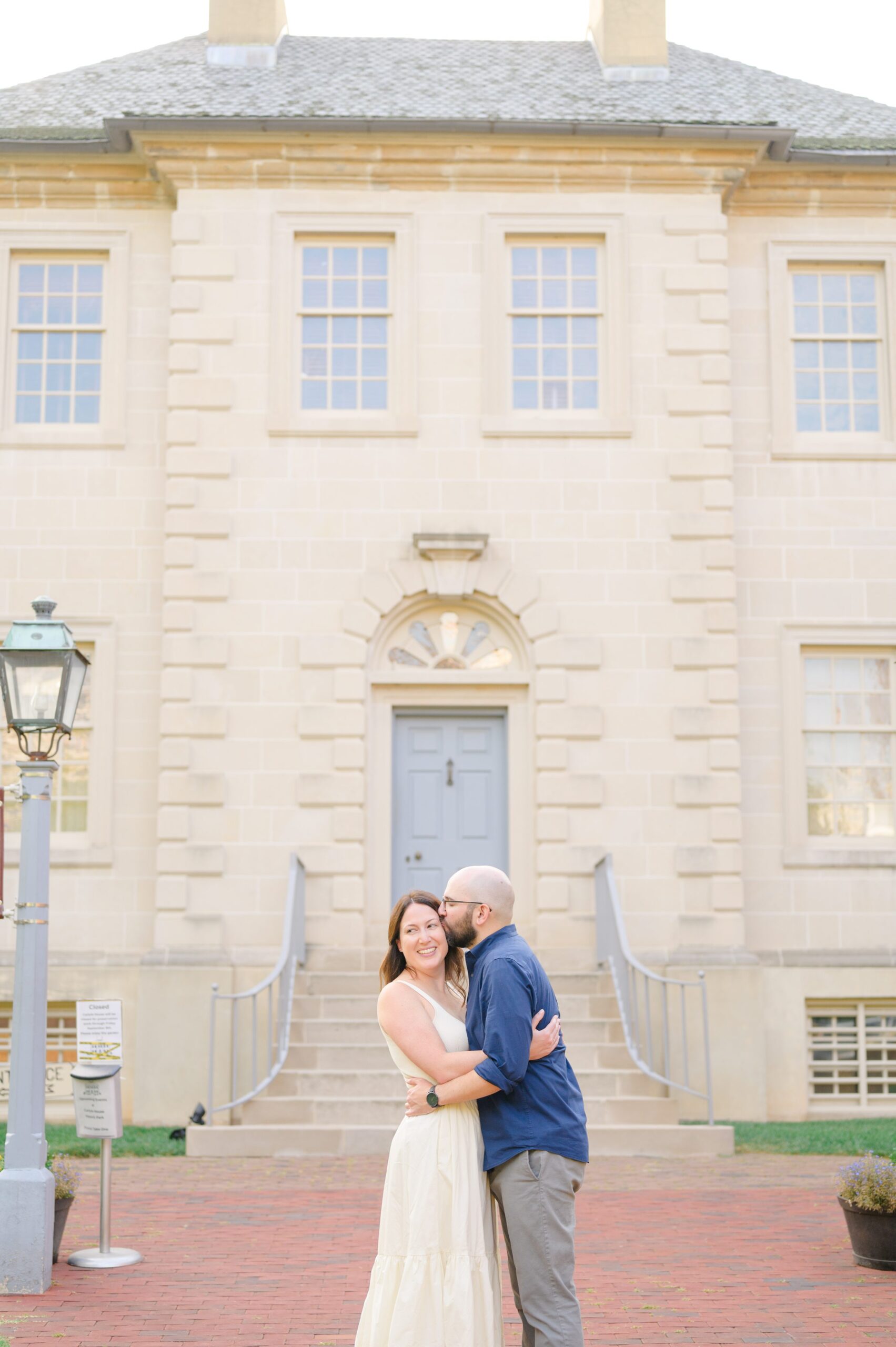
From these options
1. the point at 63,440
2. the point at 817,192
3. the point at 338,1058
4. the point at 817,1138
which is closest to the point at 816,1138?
the point at 817,1138

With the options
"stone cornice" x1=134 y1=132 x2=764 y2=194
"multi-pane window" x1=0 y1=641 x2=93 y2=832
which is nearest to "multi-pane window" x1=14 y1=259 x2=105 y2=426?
"stone cornice" x1=134 y1=132 x2=764 y2=194

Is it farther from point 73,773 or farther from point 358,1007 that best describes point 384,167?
point 358,1007

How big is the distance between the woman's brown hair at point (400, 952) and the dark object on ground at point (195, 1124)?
23.3 feet

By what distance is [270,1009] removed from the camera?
11703 mm

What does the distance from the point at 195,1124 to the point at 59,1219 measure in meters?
4.52

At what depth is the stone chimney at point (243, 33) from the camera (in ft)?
53.9

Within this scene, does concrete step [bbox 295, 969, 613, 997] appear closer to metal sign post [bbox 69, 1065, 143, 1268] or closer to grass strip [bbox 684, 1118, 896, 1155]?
grass strip [bbox 684, 1118, 896, 1155]

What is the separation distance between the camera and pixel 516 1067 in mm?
4574

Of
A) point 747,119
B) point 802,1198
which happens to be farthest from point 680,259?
point 802,1198

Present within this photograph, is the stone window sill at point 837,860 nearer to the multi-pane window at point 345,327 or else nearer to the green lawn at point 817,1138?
the green lawn at point 817,1138

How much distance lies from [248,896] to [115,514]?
12.8ft

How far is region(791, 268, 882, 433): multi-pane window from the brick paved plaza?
24.7 ft

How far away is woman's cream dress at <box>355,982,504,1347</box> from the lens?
4598 millimetres

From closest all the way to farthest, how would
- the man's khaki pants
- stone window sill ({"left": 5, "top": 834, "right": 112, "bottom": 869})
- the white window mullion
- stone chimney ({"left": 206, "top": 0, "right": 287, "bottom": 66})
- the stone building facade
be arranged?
1. the man's khaki pants
2. the stone building facade
3. the white window mullion
4. stone window sill ({"left": 5, "top": 834, "right": 112, "bottom": 869})
5. stone chimney ({"left": 206, "top": 0, "right": 287, "bottom": 66})
